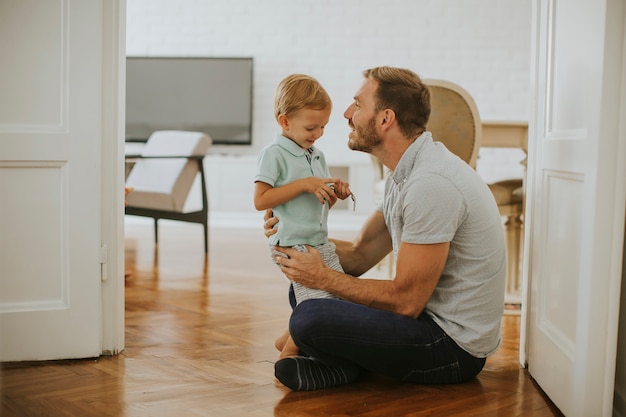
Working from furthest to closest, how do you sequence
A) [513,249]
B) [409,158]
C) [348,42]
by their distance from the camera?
[348,42], [513,249], [409,158]

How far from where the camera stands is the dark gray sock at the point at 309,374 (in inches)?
81.3

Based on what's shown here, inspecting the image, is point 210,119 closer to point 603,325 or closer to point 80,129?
point 80,129

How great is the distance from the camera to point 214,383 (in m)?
2.14

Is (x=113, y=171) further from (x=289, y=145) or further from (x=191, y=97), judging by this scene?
(x=191, y=97)

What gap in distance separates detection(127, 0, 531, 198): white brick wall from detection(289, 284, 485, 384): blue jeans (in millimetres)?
5365

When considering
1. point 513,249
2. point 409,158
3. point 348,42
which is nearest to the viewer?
point 409,158

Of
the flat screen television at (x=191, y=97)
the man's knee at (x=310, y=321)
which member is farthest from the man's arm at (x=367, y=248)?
the flat screen television at (x=191, y=97)

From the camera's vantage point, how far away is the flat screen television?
25.2ft

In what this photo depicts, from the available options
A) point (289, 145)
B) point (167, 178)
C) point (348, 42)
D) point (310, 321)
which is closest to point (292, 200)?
point (289, 145)

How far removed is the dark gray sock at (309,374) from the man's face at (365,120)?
25.2 inches

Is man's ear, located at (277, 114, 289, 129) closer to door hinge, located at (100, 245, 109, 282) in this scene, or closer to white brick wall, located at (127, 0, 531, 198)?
door hinge, located at (100, 245, 109, 282)

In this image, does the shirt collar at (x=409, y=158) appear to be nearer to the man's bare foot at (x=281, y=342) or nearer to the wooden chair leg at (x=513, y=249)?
the man's bare foot at (x=281, y=342)

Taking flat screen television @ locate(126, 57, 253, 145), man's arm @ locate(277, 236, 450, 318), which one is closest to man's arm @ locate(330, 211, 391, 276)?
man's arm @ locate(277, 236, 450, 318)

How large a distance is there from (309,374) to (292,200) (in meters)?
0.51
